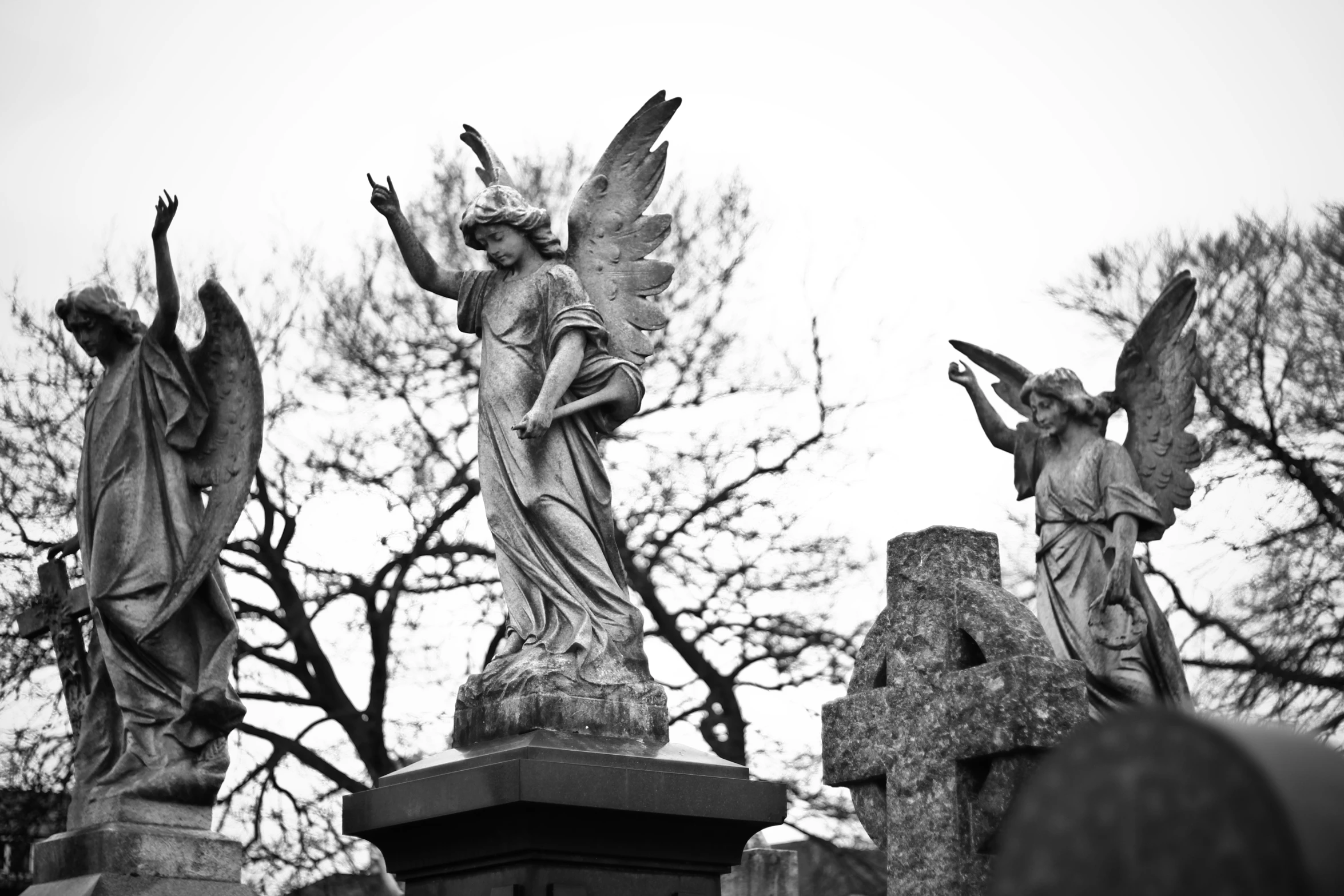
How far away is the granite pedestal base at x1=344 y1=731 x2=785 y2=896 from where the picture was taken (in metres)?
6.48

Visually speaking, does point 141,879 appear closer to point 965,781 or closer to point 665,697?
point 665,697

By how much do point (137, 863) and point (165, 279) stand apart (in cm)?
251

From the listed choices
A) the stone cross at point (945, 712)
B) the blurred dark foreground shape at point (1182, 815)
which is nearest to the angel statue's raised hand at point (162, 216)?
the stone cross at point (945, 712)

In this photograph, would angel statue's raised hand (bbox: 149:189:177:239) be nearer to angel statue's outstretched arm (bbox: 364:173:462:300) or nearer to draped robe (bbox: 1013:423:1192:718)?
angel statue's outstretched arm (bbox: 364:173:462:300)

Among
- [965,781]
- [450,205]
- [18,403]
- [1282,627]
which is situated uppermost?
[450,205]

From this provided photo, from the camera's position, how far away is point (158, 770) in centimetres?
819

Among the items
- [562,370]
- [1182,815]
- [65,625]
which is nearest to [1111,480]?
[562,370]

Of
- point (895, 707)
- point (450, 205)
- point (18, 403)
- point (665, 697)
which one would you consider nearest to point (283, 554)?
point (18, 403)

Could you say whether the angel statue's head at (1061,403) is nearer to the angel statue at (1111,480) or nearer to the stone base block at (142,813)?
the angel statue at (1111,480)

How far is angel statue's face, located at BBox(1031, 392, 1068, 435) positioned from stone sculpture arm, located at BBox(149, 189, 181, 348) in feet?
14.1

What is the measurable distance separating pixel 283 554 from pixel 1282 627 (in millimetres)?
8823

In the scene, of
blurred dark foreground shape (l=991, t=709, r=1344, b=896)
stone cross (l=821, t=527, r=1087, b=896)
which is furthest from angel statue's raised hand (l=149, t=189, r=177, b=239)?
blurred dark foreground shape (l=991, t=709, r=1344, b=896)

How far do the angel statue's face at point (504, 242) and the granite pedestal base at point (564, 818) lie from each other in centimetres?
196

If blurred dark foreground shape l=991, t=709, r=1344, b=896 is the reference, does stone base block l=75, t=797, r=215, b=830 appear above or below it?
above
